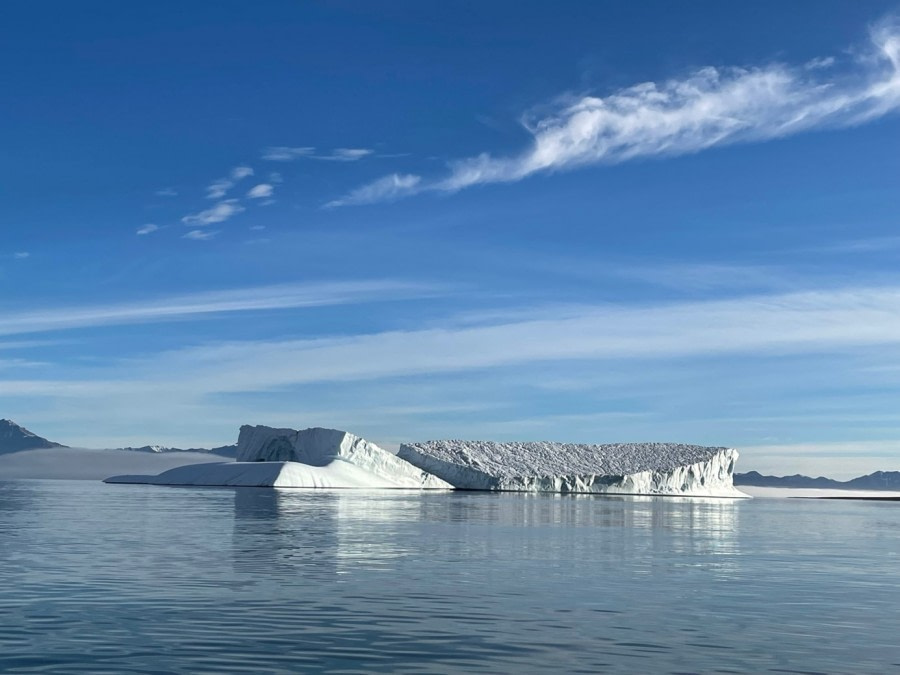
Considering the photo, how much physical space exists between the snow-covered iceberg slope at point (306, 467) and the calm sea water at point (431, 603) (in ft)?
181

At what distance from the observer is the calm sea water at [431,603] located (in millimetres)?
10469

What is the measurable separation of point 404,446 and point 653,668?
93175 mm

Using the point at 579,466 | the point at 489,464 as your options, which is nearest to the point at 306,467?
the point at 489,464

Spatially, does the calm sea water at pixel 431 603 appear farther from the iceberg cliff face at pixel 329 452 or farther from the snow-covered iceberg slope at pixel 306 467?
the iceberg cliff face at pixel 329 452

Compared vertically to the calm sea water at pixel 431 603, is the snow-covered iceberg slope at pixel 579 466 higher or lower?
higher

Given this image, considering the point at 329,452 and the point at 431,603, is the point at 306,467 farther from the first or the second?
the point at 431,603

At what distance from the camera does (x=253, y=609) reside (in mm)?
13328

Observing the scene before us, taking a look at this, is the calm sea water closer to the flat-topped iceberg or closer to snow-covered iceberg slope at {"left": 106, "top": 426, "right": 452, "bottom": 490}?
snow-covered iceberg slope at {"left": 106, "top": 426, "right": 452, "bottom": 490}

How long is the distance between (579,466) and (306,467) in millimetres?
31362

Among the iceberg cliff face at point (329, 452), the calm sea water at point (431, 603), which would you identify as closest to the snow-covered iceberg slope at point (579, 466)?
the iceberg cliff face at point (329, 452)

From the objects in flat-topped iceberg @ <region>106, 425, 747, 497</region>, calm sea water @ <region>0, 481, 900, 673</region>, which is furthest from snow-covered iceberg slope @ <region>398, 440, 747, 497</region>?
calm sea water @ <region>0, 481, 900, 673</region>

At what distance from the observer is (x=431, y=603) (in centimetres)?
1428

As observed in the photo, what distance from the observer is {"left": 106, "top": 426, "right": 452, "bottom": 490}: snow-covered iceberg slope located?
8262 centimetres

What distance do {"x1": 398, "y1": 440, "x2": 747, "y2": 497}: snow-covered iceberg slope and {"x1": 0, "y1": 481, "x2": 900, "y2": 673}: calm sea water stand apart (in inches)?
2829
